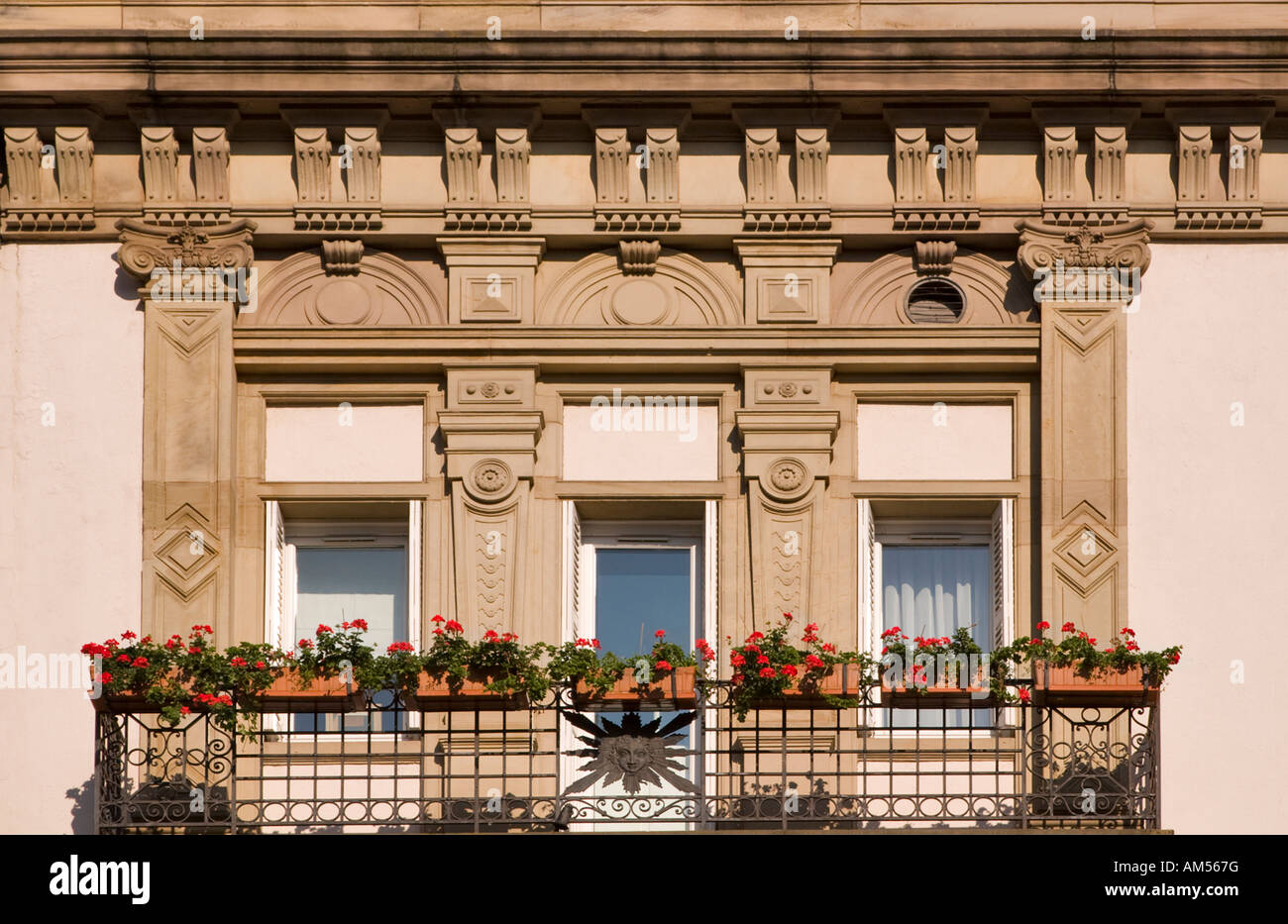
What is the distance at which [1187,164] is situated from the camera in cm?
2134

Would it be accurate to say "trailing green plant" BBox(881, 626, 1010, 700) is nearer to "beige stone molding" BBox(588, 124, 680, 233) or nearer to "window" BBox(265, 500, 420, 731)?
"window" BBox(265, 500, 420, 731)

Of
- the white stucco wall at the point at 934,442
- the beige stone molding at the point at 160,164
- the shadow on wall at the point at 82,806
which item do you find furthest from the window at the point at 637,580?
the beige stone molding at the point at 160,164

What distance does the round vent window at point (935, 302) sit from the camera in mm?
21438

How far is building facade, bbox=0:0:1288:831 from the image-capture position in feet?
68.0

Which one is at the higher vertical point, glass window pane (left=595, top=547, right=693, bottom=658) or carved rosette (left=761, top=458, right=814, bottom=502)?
carved rosette (left=761, top=458, right=814, bottom=502)

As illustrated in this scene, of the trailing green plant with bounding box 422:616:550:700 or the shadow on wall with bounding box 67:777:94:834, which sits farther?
the shadow on wall with bounding box 67:777:94:834

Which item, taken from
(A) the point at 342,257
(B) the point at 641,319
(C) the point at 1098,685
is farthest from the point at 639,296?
(C) the point at 1098,685

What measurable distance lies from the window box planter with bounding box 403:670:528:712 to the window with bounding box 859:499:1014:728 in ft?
9.76

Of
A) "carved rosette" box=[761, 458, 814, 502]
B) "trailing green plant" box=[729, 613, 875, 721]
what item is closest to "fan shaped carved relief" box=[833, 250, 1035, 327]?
"carved rosette" box=[761, 458, 814, 502]

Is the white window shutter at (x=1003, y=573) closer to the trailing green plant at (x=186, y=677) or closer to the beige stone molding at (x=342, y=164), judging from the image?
the beige stone molding at (x=342, y=164)

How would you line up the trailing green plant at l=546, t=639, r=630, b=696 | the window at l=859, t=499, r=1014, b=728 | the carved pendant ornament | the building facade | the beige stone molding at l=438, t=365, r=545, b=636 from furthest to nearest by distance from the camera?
1. the window at l=859, t=499, r=1014, b=728
2. the building facade
3. the beige stone molding at l=438, t=365, r=545, b=636
4. the trailing green plant at l=546, t=639, r=630, b=696
5. the carved pendant ornament

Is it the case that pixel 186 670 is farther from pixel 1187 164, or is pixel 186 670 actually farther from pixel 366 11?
pixel 1187 164
